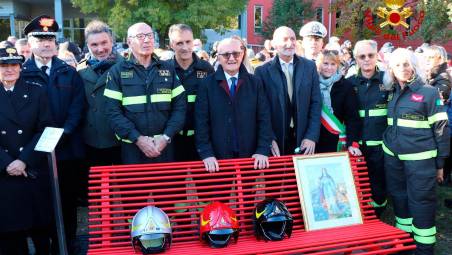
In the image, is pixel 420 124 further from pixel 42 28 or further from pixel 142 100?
pixel 42 28

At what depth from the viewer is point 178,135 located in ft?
16.4

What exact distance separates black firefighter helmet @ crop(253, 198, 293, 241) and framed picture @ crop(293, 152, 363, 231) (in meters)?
0.40

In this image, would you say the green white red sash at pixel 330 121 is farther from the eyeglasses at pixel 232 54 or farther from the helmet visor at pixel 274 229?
the helmet visor at pixel 274 229

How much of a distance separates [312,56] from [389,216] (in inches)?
101

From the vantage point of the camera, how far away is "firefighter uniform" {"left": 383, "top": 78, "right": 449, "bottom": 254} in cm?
439

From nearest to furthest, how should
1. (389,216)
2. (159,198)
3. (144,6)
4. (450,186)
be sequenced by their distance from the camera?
(159,198) → (389,216) → (450,186) → (144,6)

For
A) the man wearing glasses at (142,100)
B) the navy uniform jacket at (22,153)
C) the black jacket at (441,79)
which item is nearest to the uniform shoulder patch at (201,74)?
the man wearing glasses at (142,100)

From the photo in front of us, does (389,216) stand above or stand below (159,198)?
below

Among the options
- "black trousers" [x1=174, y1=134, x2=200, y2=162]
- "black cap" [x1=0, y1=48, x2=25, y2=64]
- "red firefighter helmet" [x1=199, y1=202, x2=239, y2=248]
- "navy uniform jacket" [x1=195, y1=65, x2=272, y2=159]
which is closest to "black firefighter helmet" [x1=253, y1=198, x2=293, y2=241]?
"red firefighter helmet" [x1=199, y1=202, x2=239, y2=248]

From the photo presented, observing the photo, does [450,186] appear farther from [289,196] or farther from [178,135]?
[178,135]

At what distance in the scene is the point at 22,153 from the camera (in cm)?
420

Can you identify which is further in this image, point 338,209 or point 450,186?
point 450,186

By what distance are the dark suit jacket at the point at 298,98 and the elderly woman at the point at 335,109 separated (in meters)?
0.32

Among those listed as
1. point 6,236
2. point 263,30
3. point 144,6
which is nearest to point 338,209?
point 6,236
